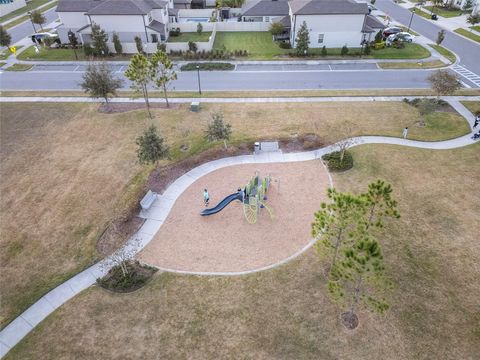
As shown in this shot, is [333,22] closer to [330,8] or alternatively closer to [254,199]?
[330,8]

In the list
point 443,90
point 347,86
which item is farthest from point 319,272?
point 347,86

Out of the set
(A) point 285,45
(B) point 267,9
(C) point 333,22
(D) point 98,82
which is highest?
(C) point 333,22

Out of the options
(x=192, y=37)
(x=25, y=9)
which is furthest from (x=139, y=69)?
(x=25, y=9)

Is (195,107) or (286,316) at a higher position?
(195,107)

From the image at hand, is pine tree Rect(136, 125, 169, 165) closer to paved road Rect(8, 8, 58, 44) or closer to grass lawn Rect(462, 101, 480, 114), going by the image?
grass lawn Rect(462, 101, 480, 114)

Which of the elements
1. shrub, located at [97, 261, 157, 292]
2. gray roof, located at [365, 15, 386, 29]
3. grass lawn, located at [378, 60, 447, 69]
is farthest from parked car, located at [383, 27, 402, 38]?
shrub, located at [97, 261, 157, 292]

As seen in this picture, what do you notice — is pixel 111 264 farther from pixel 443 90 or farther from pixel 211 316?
pixel 443 90
